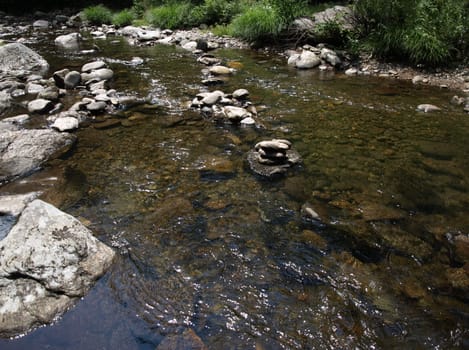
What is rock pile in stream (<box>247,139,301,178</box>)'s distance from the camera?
185 inches

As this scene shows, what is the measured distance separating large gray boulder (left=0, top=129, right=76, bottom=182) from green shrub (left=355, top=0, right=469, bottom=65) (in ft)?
26.2

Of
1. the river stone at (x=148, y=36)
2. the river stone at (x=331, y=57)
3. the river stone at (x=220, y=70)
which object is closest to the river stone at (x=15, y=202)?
the river stone at (x=220, y=70)

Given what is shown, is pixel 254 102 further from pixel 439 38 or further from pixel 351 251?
pixel 439 38

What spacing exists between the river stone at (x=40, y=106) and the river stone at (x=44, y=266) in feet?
13.8

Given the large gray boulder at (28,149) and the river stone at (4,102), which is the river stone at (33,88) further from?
the large gray boulder at (28,149)

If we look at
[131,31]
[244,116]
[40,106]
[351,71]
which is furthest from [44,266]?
[131,31]

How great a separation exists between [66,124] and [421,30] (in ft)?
26.7

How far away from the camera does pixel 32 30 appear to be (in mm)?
17453

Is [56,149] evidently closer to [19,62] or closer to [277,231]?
[277,231]

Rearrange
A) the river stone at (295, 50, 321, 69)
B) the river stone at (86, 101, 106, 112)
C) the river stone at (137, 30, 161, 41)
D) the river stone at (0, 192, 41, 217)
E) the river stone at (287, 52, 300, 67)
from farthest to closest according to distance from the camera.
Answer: the river stone at (137, 30, 161, 41), the river stone at (287, 52, 300, 67), the river stone at (295, 50, 321, 69), the river stone at (86, 101, 106, 112), the river stone at (0, 192, 41, 217)

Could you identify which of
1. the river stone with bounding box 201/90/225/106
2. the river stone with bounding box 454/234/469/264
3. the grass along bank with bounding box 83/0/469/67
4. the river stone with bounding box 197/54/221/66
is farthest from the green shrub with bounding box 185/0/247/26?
the river stone with bounding box 454/234/469/264

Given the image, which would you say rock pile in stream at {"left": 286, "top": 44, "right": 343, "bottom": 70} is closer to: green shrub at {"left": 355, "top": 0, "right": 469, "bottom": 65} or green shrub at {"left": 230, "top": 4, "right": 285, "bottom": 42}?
green shrub at {"left": 355, "top": 0, "right": 469, "bottom": 65}

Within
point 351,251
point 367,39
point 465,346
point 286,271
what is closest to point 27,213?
point 286,271

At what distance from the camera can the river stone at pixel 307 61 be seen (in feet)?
32.0
